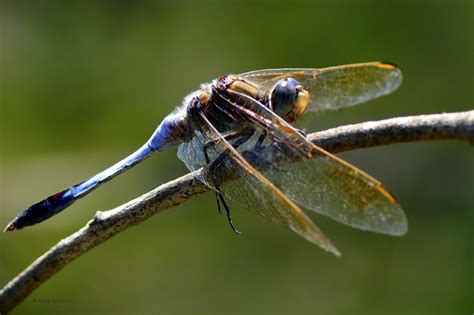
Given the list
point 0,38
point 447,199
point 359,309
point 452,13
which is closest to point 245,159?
point 359,309

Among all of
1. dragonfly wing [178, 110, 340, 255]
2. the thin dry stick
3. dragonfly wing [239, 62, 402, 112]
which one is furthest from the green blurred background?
the thin dry stick

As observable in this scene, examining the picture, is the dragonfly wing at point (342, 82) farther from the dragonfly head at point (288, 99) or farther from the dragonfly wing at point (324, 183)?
the dragonfly wing at point (324, 183)

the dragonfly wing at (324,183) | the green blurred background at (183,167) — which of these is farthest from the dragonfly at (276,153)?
→ the green blurred background at (183,167)

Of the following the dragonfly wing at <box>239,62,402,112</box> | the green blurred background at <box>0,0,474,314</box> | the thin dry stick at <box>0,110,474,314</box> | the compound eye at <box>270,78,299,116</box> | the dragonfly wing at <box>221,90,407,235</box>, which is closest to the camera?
the thin dry stick at <box>0,110,474,314</box>

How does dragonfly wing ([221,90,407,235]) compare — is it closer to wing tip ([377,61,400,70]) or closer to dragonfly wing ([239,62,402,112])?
dragonfly wing ([239,62,402,112])

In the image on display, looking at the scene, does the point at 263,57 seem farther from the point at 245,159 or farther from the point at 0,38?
the point at 245,159

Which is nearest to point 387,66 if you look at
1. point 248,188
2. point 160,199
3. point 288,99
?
point 288,99
